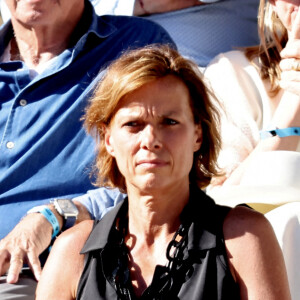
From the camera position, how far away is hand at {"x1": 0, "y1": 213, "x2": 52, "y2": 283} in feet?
7.26

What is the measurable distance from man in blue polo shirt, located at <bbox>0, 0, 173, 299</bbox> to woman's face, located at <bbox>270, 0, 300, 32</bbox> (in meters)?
0.42

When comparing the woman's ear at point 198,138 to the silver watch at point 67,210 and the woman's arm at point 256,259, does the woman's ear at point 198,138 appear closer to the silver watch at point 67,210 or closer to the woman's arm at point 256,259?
the woman's arm at point 256,259

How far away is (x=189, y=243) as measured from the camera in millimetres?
1849

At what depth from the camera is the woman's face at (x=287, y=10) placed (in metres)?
2.80

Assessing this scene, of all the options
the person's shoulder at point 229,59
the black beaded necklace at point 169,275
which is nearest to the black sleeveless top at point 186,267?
the black beaded necklace at point 169,275

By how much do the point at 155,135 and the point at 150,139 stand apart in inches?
0.8

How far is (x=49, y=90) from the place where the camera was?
2.72 metres

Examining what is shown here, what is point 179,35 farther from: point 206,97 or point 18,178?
point 206,97

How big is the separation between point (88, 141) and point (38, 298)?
0.75 metres

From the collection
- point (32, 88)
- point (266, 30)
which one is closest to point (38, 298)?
point (32, 88)

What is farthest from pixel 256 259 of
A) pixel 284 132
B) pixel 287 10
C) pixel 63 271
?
pixel 287 10

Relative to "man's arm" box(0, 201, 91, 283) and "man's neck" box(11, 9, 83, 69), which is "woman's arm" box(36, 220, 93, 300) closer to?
"man's arm" box(0, 201, 91, 283)

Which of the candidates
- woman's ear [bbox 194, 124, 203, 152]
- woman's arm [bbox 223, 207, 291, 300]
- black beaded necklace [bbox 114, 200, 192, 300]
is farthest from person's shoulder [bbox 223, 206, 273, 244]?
woman's ear [bbox 194, 124, 203, 152]

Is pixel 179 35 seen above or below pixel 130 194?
below
